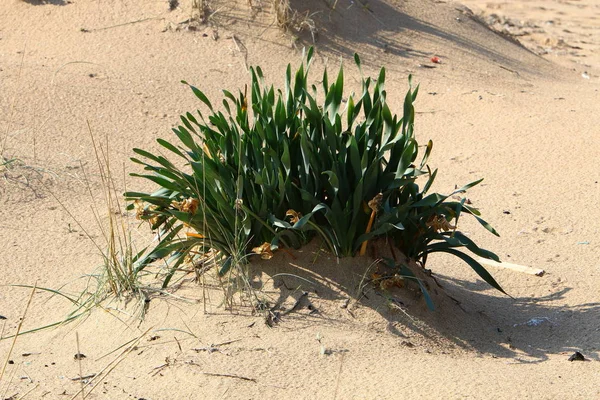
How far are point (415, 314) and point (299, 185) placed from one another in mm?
769

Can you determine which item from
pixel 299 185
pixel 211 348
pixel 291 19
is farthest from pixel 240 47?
pixel 211 348

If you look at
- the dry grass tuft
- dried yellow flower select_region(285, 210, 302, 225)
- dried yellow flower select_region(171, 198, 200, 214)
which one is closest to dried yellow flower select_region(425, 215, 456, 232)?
dried yellow flower select_region(285, 210, 302, 225)

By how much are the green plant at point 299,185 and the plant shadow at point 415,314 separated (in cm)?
11

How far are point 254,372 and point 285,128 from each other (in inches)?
45.4

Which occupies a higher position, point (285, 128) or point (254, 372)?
point (285, 128)

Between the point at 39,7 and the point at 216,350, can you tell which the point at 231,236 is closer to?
the point at 216,350

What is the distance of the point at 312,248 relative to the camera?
3936 mm

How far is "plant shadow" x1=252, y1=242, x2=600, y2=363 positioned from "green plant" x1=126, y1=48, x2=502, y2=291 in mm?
111

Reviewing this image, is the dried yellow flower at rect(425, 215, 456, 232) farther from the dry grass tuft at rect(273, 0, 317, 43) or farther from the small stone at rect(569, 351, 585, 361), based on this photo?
the dry grass tuft at rect(273, 0, 317, 43)

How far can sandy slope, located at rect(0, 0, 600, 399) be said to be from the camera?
332cm

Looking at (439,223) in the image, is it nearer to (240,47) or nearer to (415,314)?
(415,314)

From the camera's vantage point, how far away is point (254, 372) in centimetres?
326

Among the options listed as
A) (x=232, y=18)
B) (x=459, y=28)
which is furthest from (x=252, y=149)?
(x=459, y=28)

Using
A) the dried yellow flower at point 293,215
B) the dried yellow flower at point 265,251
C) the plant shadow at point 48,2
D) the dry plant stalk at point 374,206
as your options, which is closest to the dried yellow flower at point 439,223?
the dry plant stalk at point 374,206
